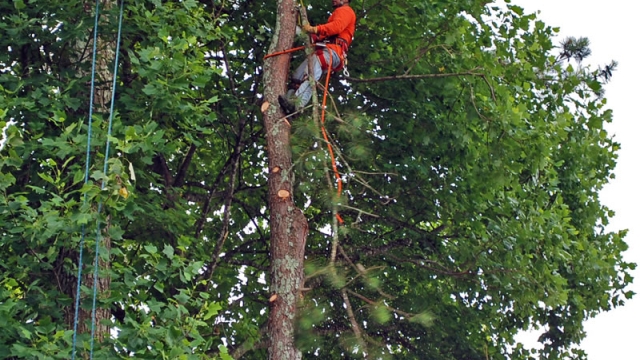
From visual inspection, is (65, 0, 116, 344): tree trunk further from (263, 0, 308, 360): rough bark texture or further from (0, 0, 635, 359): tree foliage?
(263, 0, 308, 360): rough bark texture

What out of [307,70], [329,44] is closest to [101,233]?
[307,70]

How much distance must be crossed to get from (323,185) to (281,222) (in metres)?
0.40

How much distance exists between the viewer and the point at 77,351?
664 cm

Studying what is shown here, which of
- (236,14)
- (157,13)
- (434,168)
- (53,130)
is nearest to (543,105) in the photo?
(434,168)

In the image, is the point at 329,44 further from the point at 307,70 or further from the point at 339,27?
the point at 307,70

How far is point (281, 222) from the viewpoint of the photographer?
6910 mm

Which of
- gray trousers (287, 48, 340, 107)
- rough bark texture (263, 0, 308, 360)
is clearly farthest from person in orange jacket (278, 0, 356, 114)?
rough bark texture (263, 0, 308, 360)

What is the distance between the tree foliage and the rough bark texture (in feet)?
0.49

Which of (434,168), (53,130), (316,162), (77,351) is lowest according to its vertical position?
(77,351)

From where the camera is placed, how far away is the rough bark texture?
6590 millimetres

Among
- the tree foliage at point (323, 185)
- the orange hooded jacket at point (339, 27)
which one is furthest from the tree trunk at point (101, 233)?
the orange hooded jacket at point (339, 27)

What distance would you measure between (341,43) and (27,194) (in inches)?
112

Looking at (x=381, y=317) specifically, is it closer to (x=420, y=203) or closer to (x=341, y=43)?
(x=341, y=43)

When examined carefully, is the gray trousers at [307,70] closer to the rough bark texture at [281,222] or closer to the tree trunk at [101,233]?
the rough bark texture at [281,222]
